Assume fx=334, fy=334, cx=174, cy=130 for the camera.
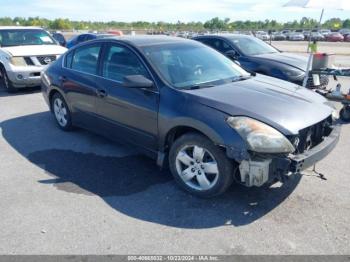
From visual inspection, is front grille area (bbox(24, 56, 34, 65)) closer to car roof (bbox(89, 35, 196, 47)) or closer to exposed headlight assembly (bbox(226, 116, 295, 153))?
car roof (bbox(89, 35, 196, 47))

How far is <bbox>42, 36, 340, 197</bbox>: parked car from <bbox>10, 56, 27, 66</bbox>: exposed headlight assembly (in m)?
4.29

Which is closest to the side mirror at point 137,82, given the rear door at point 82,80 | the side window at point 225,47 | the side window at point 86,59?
the rear door at point 82,80

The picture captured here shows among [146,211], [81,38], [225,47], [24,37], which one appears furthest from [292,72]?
[81,38]

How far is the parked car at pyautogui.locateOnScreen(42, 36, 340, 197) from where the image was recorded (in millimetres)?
3146

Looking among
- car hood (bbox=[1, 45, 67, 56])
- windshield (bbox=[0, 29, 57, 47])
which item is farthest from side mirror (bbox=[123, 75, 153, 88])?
windshield (bbox=[0, 29, 57, 47])

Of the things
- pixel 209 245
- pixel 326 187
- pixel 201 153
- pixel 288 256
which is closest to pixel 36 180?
pixel 201 153

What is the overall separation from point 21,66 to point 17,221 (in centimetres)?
641

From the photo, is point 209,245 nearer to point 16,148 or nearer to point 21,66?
point 16,148

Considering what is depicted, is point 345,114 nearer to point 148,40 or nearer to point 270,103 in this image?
point 270,103

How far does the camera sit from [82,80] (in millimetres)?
4926

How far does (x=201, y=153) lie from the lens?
11.5ft

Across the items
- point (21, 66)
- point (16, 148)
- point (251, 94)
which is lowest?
point (16, 148)

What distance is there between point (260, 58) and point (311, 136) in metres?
5.12

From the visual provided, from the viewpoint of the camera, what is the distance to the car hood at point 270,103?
326cm
